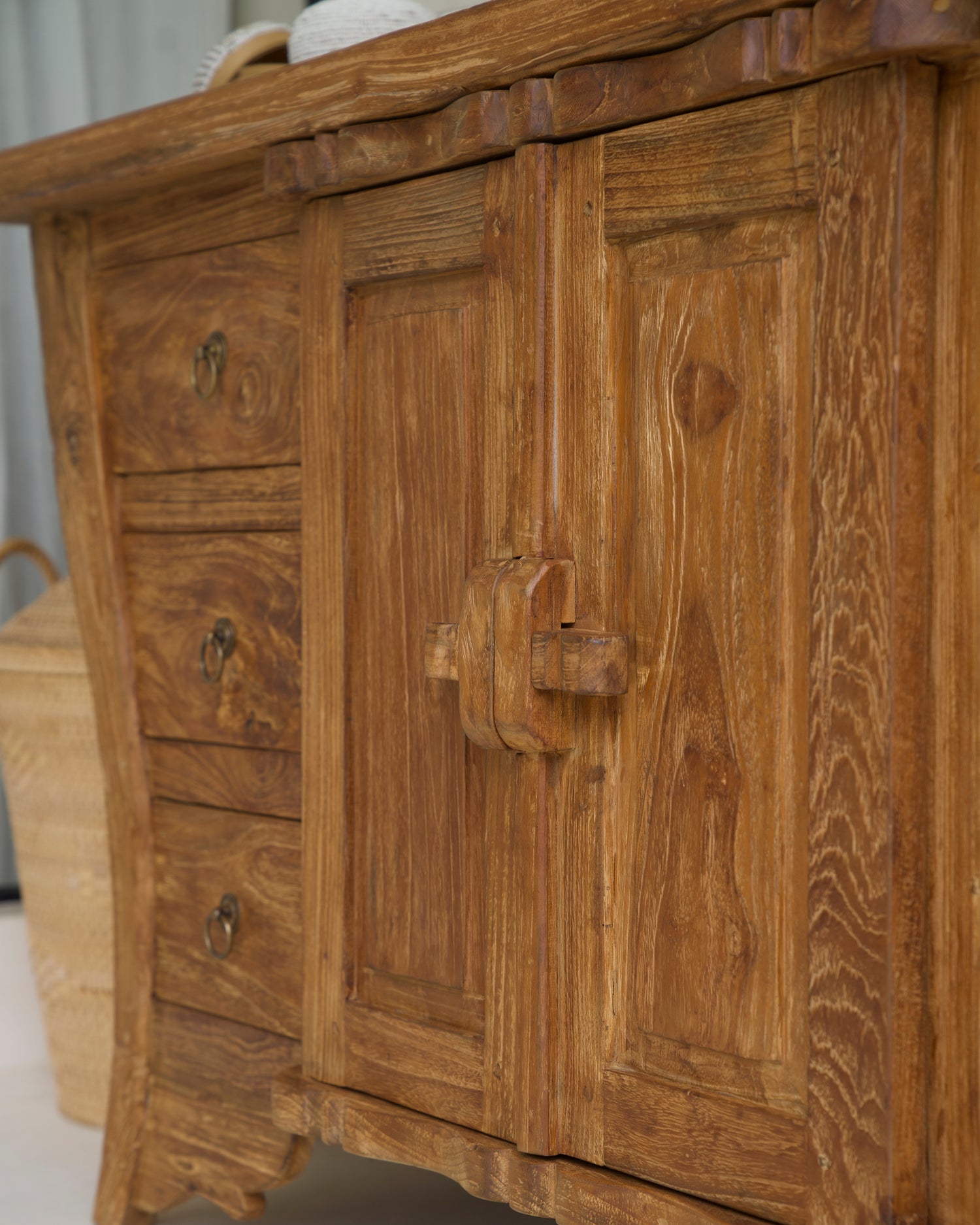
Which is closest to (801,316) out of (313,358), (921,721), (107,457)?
(921,721)

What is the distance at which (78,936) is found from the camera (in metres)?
1.76

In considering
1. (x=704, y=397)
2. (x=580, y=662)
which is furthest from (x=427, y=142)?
(x=580, y=662)

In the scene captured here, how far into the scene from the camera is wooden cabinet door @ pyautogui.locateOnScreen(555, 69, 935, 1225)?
848 mm

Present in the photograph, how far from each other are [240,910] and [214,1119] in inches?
7.9

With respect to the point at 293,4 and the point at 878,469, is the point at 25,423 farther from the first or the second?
the point at 878,469

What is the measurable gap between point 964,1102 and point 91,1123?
1252 mm

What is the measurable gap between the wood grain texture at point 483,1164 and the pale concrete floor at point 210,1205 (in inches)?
13.5

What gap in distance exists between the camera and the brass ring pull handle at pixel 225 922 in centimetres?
130

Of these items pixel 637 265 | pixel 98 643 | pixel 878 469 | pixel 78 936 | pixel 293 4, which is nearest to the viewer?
pixel 878 469

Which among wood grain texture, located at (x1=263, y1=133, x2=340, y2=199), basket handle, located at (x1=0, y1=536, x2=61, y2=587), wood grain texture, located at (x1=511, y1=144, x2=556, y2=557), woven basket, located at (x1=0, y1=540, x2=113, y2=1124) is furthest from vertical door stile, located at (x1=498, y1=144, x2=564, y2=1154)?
basket handle, located at (x1=0, y1=536, x2=61, y2=587)

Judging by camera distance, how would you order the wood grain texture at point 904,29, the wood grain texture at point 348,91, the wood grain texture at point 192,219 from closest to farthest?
the wood grain texture at point 904,29 → the wood grain texture at point 348,91 → the wood grain texture at point 192,219

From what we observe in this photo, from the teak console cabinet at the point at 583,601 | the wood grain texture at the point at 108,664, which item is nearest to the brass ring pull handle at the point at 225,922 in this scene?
the teak console cabinet at the point at 583,601

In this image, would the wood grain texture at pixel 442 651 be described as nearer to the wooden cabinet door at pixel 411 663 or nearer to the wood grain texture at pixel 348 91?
the wooden cabinet door at pixel 411 663

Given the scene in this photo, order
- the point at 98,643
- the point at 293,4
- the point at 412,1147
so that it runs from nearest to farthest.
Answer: the point at 412,1147, the point at 98,643, the point at 293,4
